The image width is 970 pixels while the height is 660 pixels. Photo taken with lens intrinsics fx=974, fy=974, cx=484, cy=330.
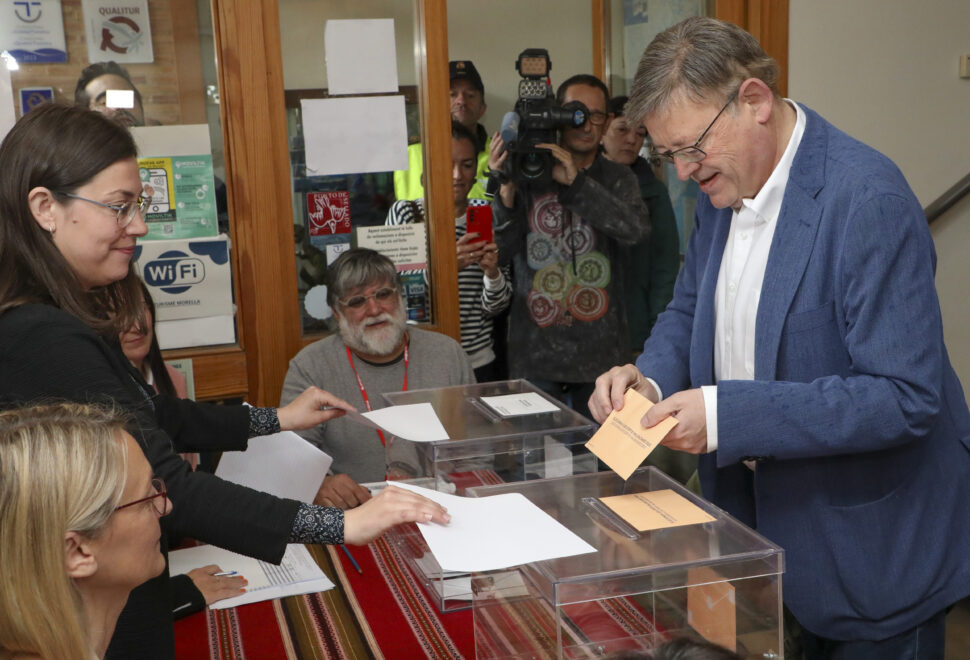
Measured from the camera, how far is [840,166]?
1.51 meters

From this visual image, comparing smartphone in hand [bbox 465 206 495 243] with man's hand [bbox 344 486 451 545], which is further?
smartphone in hand [bbox 465 206 495 243]

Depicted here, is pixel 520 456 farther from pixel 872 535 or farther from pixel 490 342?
pixel 490 342

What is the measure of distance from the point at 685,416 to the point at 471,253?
1941mm

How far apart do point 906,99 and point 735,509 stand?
2655 mm

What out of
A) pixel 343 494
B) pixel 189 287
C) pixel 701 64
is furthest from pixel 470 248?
pixel 701 64

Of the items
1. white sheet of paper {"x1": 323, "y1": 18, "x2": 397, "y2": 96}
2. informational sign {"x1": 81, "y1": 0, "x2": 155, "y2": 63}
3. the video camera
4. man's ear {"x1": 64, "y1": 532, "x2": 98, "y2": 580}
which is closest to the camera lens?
the video camera

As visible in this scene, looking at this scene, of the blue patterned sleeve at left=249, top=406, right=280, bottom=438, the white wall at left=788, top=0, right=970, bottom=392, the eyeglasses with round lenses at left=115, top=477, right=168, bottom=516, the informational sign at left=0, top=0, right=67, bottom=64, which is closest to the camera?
the eyeglasses with round lenses at left=115, top=477, right=168, bottom=516

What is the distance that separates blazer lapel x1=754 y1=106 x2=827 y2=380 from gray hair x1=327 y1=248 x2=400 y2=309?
1.66 m

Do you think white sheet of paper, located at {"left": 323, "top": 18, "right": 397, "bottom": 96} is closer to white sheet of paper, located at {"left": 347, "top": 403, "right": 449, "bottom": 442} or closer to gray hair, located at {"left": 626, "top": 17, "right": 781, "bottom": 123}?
white sheet of paper, located at {"left": 347, "top": 403, "right": 449, "bottom": 442}

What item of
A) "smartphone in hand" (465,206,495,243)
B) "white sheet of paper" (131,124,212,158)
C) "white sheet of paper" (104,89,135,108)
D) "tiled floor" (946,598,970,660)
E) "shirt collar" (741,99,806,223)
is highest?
"white sheet of paper" (104,89,135,108)

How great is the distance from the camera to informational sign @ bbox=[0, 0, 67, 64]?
2.85 m

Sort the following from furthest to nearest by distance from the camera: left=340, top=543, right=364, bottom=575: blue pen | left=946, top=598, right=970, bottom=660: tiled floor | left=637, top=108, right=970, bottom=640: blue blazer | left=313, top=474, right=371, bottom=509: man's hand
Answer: left=946, top=598, right=970, bottom=660: tiled floor → left=313, top=474, right=371, bottom=509: man's hand → left=340, top=543, right=364, bottom=575: blue pen → left=637, top=108, right=970, bottom=640: blue blazer

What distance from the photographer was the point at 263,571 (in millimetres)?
1902

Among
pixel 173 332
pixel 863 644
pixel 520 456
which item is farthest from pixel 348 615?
pixel 173 332
